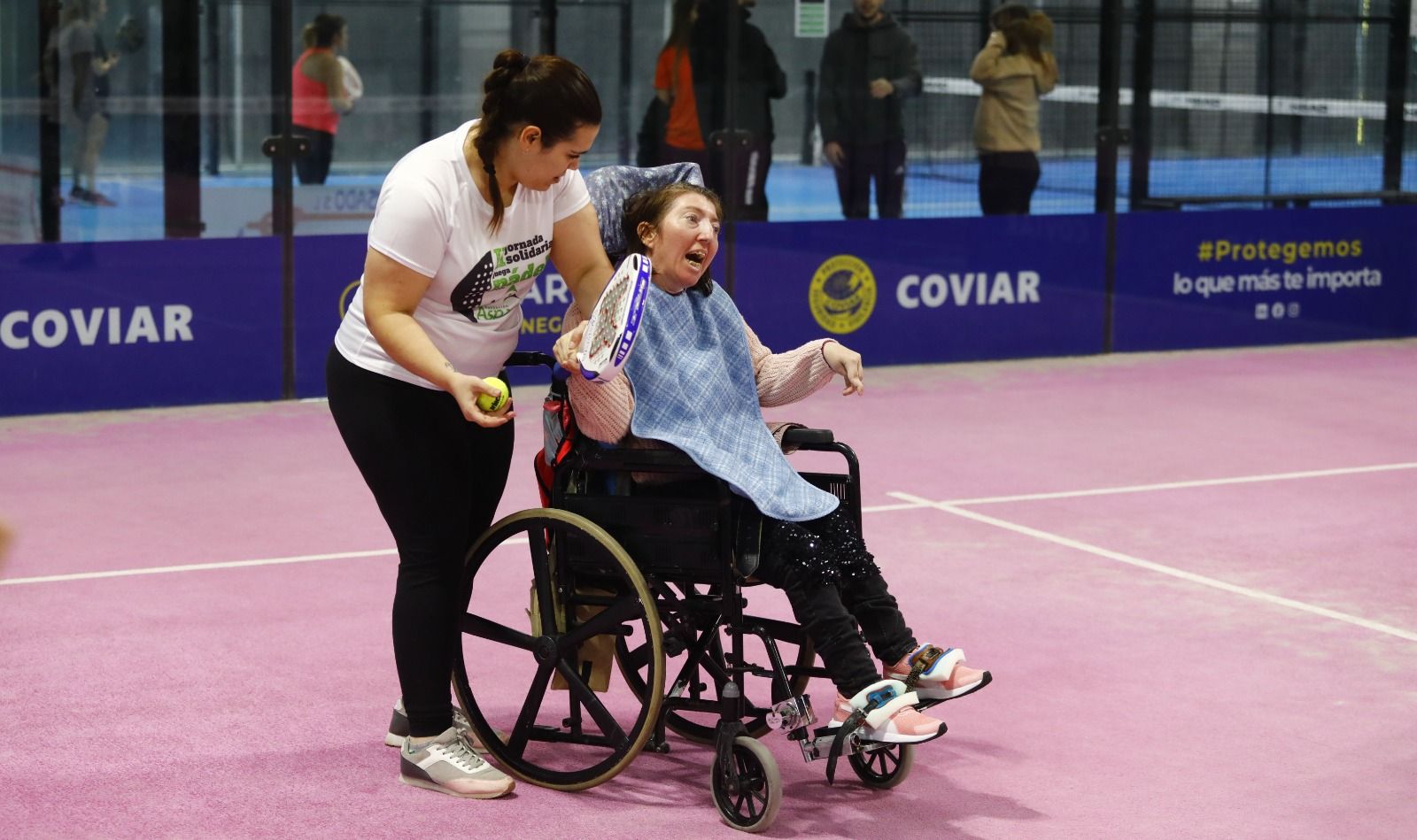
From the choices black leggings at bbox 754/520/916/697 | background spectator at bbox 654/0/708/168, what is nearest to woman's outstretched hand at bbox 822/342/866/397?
black leggings at bbox 754/520/916/697

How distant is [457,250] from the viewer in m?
3.99

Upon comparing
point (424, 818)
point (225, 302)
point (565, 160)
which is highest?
point (565, 160)

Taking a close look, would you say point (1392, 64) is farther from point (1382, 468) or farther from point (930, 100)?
point (1382, 468)

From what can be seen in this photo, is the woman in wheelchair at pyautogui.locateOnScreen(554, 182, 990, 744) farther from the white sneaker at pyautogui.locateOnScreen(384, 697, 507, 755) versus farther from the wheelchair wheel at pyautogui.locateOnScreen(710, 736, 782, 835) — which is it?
the white sneaker at pyautogui.locateOnScreen(384, 697, 507, 755)

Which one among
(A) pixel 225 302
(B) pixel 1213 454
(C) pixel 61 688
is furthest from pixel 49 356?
(B) pixel 1213 454

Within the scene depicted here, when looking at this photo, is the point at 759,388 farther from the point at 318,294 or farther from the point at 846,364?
the point at 318,294

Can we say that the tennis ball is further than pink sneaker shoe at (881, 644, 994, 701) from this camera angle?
No

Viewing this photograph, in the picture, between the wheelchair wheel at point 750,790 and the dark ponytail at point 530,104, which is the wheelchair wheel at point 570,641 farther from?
the dark ponytail at point 530,104

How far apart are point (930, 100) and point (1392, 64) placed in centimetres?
288

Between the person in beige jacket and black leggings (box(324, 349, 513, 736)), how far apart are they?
6379 millimetres

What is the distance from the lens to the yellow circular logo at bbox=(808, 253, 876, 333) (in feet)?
32.9

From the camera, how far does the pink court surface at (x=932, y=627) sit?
13.7 ft

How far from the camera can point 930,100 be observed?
10102 millimetres

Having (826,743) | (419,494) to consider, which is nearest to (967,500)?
(826,743)
